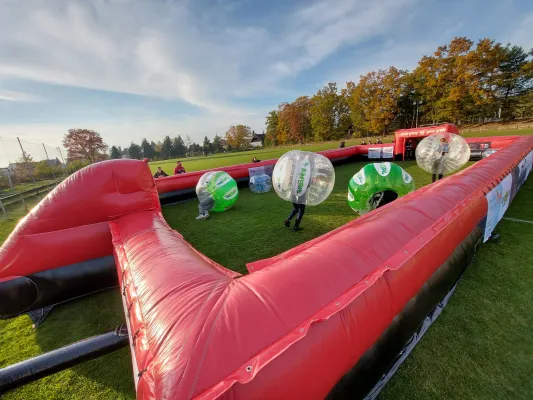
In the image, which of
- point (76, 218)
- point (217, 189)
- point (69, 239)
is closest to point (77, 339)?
point (69, 239)

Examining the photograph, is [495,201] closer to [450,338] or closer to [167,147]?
[450,338]

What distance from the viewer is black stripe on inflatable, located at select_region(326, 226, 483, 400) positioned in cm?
150

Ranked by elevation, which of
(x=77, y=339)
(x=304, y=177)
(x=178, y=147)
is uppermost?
(x=178, y=147)

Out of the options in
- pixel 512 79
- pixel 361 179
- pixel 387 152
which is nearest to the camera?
pixel 361 179

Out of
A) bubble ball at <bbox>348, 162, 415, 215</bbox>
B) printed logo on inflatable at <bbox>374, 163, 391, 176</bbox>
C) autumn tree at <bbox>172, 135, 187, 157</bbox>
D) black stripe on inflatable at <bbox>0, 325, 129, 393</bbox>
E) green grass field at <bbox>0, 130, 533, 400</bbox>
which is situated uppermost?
autumn tree at <bbox>172, 135, 187, 157</bbox>

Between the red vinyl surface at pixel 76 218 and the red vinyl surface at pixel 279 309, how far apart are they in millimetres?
1611

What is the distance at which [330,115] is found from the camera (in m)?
47.4

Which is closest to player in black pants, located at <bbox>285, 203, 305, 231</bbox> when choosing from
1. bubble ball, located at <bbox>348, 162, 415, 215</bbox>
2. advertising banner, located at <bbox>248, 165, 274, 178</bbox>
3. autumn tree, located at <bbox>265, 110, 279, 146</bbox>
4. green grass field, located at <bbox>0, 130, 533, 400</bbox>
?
green grass field, located at <bbox>0, 130, 533, 400</bbox>

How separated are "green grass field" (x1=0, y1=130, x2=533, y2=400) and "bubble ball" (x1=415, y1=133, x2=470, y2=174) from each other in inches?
106

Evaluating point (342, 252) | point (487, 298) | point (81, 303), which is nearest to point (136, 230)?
point (81, 303)

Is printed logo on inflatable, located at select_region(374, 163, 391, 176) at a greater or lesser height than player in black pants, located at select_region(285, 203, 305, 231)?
greater

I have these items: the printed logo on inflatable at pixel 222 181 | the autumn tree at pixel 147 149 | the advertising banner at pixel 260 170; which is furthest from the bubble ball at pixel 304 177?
the autumn tree at pixel 147 149

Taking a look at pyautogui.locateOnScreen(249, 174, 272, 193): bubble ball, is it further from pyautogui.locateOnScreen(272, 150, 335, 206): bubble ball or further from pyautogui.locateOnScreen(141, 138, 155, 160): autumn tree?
pyautogui.locateOnScreen(141, 138, 155, 160): autumn tree

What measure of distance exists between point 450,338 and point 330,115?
50047 millimetres
